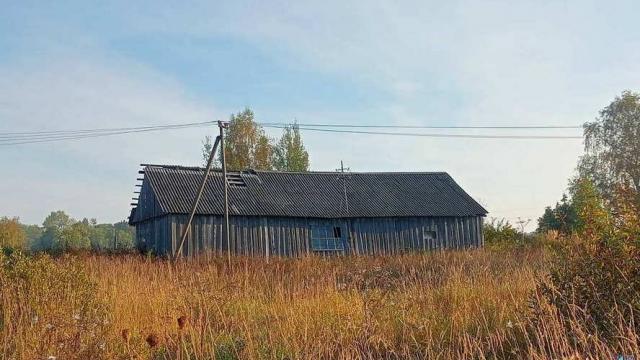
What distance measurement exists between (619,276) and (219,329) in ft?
12.8

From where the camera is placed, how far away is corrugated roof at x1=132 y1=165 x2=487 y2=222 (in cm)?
2698

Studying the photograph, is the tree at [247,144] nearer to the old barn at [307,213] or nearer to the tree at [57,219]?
the old barn at [307,213]

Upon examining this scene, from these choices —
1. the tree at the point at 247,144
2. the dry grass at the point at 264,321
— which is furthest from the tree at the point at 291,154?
the dry grass at the point at 264,321

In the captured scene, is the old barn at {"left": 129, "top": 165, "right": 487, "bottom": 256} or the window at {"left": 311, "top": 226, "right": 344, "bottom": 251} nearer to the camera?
the old barn at {"left": 129, "top": 165, "right": 487, "bottom": 256}

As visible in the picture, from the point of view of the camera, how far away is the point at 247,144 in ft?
170

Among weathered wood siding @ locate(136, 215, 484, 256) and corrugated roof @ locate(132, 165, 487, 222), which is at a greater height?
corrugated roof @ locate(132, 165, 487, 222)

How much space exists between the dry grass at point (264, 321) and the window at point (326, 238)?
63.1 feet

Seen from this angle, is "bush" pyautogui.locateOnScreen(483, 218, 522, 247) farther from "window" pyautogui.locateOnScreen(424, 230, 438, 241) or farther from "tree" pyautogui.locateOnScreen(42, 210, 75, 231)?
"tree" pyautogui.locateOnScreen(42, 210, 75, 231)

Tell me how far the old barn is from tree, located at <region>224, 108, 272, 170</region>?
1945 cm

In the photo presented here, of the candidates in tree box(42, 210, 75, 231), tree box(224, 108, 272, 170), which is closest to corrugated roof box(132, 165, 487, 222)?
tree box(224, 108, 272, 170)

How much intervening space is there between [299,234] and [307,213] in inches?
42.1

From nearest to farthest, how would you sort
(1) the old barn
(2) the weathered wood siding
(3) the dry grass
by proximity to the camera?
(3) the dry grass
(2) the weathered wood siding
(1) the old barn

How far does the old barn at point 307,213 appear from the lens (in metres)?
26.2

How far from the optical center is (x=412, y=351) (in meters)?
5.59
